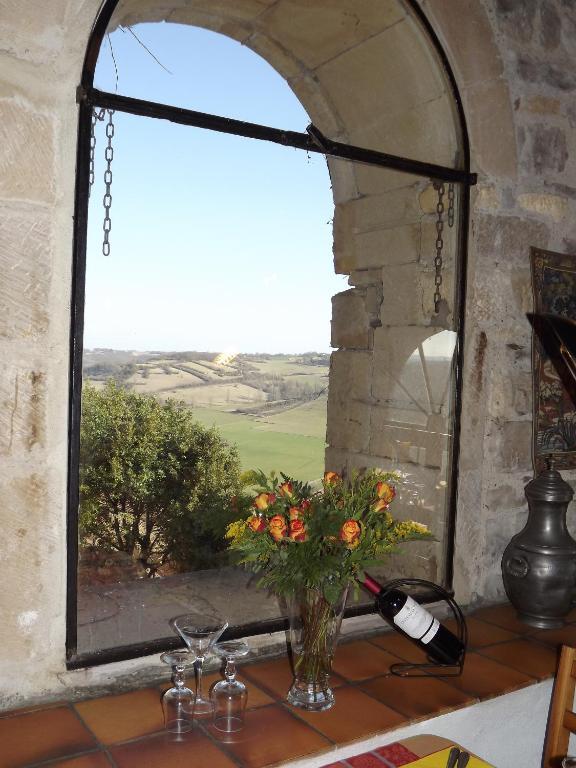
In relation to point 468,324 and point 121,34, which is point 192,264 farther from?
point 468,324

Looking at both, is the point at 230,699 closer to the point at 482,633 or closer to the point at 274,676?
the point at 274,676

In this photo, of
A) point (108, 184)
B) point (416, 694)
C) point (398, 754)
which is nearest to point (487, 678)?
point (416, 694)

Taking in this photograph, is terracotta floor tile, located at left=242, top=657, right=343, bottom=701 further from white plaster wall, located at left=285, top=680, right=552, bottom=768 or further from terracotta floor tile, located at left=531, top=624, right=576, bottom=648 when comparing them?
terracotta floor tile, located at left=531, top=624, right=576, bottom=648

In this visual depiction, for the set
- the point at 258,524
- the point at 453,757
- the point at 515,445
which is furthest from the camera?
the point at 515,445

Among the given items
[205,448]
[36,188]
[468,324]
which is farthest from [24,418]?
[468,324]

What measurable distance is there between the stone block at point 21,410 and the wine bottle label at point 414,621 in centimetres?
94

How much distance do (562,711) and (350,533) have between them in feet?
2.31

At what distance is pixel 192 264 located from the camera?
2.10m

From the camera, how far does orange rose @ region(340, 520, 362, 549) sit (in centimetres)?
159

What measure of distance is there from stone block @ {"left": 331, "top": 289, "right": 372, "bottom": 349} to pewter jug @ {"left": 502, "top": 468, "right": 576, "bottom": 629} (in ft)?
→ 2.44

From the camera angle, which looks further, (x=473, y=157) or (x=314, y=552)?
(x=473, y=157)

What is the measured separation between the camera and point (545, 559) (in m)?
2.21

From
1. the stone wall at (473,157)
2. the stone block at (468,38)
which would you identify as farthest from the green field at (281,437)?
the stone block at (468,38)

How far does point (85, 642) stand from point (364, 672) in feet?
2.37
